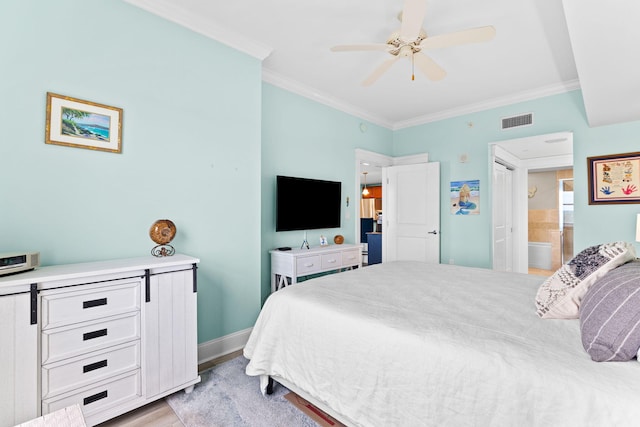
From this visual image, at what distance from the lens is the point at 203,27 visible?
248 cm

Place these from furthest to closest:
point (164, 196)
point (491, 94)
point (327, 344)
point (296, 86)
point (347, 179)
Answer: point (347, 179) < point (491, 94) < point (296, 86) < point (164, 196) < point (327, 344)

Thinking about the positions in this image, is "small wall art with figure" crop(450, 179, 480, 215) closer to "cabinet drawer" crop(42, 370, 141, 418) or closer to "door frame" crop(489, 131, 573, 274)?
"door frame" crop(489, 131, 573, 274)

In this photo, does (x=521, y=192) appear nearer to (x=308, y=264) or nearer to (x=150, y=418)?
(x=308, y=264)

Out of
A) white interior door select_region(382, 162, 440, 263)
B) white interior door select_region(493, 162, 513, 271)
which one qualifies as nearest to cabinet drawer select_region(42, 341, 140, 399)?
white interior door select_region(382, 162, 440, 263)

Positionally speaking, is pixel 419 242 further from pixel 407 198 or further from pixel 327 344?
pixel 327 344

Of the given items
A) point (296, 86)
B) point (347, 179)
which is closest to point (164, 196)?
point (296, 86)

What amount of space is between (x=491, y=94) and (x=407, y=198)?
1.79m

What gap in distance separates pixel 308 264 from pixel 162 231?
62.2 inches

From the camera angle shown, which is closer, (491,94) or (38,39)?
(38,39)

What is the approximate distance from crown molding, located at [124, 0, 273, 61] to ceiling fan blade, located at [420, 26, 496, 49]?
1.45 metres

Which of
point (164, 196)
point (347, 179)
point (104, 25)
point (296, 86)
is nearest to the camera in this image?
point (104, 25)

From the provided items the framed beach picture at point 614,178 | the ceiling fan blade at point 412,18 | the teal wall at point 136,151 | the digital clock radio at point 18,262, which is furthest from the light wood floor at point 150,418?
the framed beach picture at point 614,178

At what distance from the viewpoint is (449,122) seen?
452cm

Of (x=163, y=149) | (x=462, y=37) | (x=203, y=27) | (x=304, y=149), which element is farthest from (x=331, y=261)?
(x=203, y=27)
